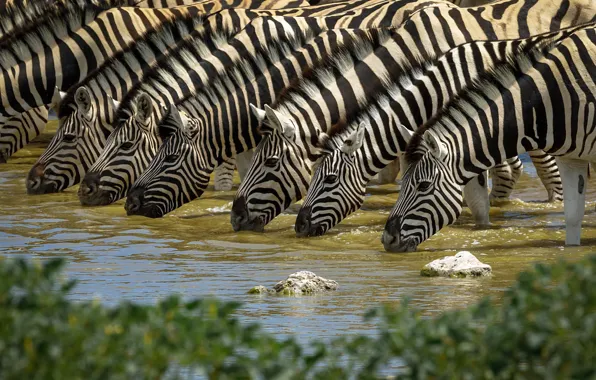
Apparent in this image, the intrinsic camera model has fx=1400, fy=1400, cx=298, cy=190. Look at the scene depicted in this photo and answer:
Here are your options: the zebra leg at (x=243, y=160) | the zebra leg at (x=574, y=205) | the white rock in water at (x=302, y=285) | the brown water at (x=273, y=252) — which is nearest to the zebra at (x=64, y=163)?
the brown water at (x=273, y=252)

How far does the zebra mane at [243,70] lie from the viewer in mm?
15008

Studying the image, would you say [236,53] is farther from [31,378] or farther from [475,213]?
[31,378]

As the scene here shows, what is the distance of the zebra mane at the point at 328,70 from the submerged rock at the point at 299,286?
4.63 metres

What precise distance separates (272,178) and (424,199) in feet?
6.84

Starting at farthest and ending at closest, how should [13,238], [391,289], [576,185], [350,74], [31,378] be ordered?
[350,74]
[13,238]
[576,185]
[391,289]
[31,378]

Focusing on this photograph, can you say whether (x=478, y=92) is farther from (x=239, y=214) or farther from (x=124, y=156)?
(x=124, y=156)

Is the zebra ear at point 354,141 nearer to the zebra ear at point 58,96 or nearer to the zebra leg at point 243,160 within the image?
the zebra leg at point 243,160

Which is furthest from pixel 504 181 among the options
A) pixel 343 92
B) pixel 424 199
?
pixel 424 199

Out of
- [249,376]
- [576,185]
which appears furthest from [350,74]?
[249,376]

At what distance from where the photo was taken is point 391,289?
958 centimetres

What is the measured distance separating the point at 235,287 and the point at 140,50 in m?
7.60

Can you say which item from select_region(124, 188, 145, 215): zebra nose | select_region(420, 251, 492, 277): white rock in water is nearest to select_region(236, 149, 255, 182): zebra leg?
select_region(124, 188, 145, 215): zebra nose

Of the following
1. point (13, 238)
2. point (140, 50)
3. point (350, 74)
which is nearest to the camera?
point (13, 238)

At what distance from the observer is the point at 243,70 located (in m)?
15.2
